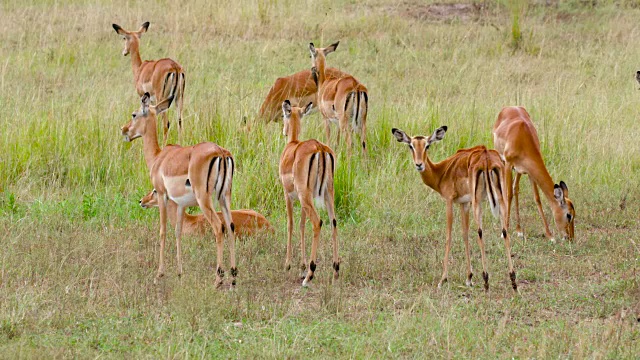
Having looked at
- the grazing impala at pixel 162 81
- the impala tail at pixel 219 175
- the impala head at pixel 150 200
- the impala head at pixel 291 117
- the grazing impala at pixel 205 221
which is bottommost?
the grazing impala at pixel 205 221

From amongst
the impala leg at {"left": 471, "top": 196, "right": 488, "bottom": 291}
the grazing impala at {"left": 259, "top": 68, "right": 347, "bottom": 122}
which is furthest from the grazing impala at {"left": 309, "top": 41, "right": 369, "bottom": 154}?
the impala leg at {"left": 471, "top": 196, "right": 488, "bottom": 291}

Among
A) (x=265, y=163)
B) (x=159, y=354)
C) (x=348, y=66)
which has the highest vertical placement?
(x=348, y=66)

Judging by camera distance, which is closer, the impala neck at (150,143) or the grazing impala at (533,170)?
the impala neck at (150,143)

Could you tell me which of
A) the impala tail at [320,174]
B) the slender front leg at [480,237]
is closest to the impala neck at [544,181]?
the slender front leg at [480,237]

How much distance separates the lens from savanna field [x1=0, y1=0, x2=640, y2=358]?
4715 mm

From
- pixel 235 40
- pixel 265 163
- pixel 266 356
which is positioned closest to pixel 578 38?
pixel 235 40

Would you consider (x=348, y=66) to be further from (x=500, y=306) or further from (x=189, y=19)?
(x=500, y=306)

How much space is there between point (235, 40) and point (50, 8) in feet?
9.73

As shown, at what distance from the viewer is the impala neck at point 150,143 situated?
6.25 m

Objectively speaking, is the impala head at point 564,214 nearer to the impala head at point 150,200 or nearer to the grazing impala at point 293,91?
the impala head at point 150,200

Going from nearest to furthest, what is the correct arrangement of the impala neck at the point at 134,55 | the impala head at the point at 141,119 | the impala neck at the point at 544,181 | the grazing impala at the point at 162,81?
the impala head at the point at 141,119 < the impala neck at the point at 544,181 < the grazing impala at the point at 162,81 < the impala neck at the point at 134,55

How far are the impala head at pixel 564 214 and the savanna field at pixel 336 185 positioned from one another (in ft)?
0.42

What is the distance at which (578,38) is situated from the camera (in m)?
13.3

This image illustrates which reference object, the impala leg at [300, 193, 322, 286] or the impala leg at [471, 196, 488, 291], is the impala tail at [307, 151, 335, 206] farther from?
the impala leg at [471, 196, 488, 291]
